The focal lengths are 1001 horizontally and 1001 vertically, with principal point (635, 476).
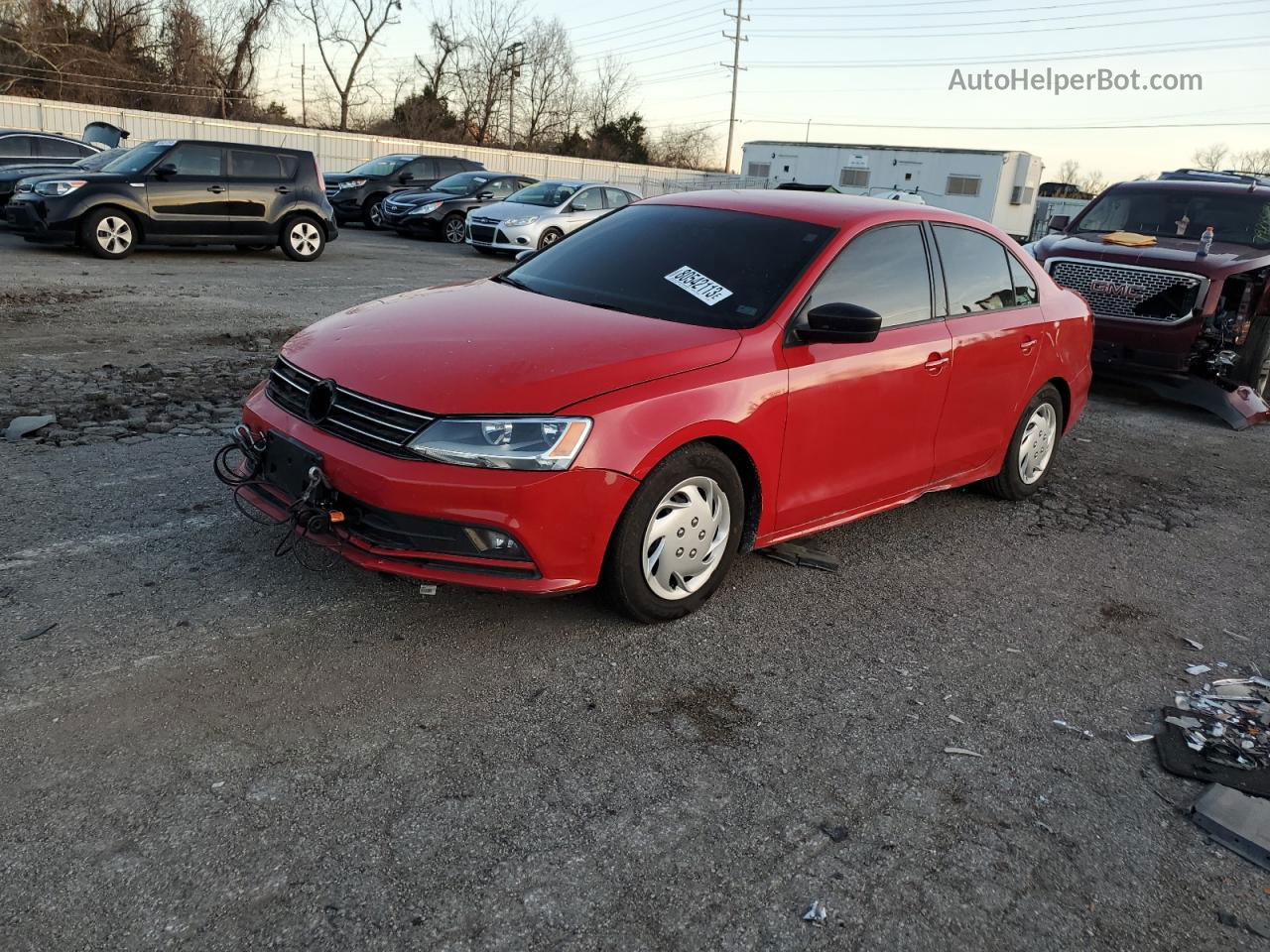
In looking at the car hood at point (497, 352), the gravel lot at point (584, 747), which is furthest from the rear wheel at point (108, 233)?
the car hood at point (497, 352)

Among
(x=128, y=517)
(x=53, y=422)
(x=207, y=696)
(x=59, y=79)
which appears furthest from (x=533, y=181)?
(x=59, y=79)

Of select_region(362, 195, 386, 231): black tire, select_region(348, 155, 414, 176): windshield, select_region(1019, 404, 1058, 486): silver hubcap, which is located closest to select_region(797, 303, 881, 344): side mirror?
select_region(1019, 404, 1058, 486): silver hubcap

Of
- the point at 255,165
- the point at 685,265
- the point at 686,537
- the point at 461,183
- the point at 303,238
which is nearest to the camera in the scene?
the point at 686,537

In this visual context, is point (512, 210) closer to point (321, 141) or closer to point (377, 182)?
point (377, 182)

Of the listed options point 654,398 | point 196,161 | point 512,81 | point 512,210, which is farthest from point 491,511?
point 512,81

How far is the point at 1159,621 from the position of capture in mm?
4434

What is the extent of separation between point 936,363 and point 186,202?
1241 cm

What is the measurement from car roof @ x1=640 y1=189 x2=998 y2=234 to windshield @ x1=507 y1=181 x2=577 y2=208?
14.7 m

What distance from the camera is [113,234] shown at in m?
13.5

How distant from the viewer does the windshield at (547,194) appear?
764 inches

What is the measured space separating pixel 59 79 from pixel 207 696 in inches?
1707

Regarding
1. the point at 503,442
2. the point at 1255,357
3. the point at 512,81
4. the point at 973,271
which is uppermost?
the point at 512,81

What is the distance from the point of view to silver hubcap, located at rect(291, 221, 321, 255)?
15344 millimetres

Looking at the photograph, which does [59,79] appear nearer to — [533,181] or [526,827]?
[533,181]
